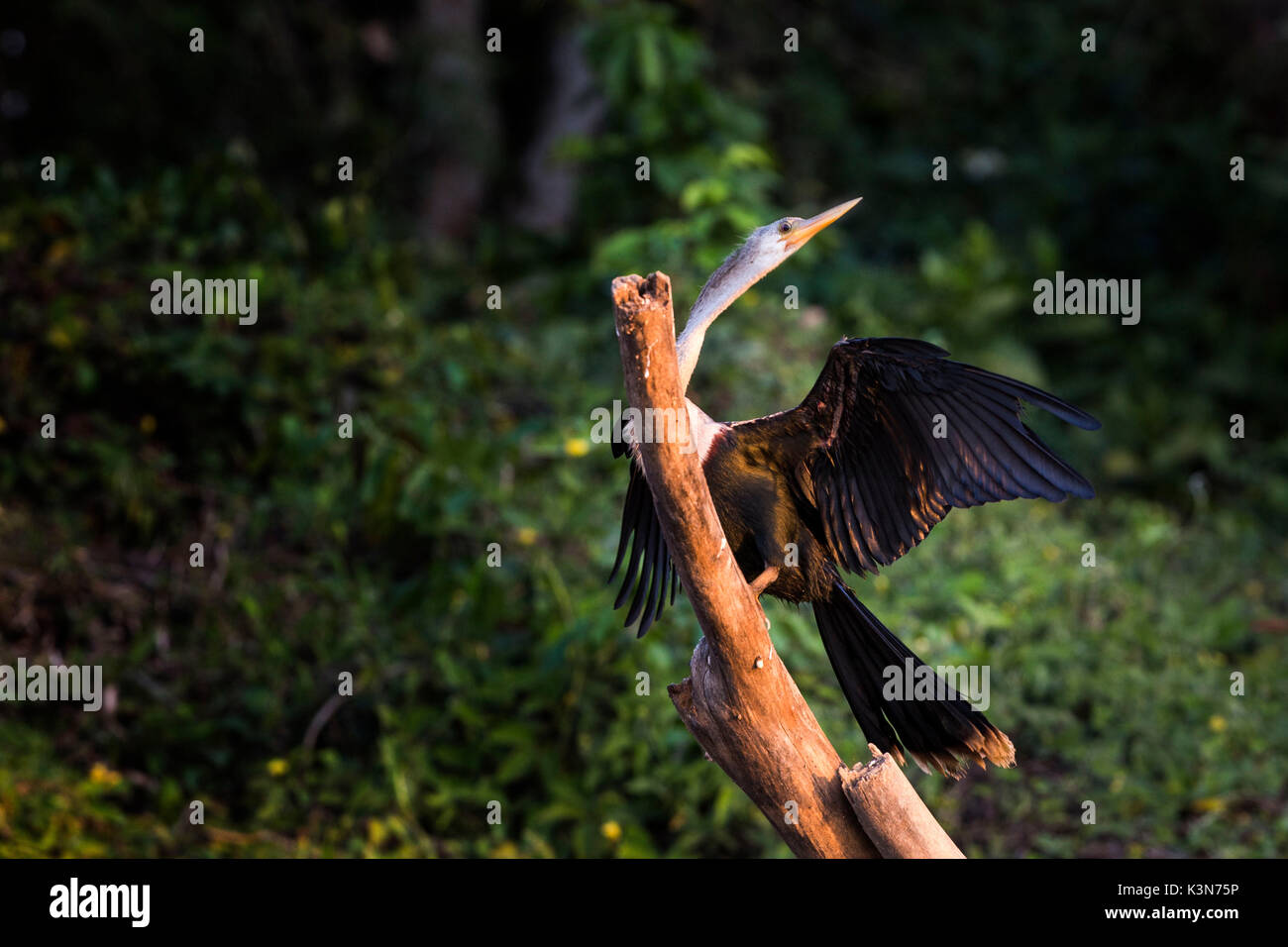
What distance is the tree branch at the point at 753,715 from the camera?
101 inches

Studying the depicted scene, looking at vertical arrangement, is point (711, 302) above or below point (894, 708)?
above

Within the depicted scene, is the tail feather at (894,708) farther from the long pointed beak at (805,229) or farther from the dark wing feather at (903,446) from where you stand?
the long pointed beak at (805,229)

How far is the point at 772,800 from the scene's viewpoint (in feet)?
9.34

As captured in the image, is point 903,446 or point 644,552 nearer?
point 903,446

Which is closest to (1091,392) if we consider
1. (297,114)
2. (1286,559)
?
(1286,559)

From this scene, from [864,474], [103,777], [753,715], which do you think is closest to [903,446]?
[864,474]

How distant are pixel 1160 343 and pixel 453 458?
524 cm

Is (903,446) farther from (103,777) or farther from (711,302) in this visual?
(103,777)

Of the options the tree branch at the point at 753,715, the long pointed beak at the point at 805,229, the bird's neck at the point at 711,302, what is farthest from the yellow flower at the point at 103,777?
the long pointed beak at the point at 805,229

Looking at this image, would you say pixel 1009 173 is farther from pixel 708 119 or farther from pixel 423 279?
pixel 423 279

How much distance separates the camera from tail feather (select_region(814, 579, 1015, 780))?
2846 millimetres

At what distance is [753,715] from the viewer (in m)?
2.80

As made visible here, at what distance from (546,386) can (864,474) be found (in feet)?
12.9

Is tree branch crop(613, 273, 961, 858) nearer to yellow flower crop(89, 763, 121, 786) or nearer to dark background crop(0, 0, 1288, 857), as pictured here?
dark background crop(0, 0, 1288, 857)
